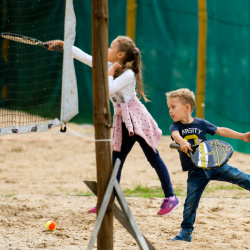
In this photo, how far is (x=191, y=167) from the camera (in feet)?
12.5

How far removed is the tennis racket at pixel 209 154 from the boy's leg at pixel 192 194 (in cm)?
21

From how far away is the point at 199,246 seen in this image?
374cm

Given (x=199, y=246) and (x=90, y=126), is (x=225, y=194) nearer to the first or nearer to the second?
(x=199, y=246)

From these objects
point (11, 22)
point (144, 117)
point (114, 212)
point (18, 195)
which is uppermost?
point (11, 22)

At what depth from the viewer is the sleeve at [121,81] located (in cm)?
407

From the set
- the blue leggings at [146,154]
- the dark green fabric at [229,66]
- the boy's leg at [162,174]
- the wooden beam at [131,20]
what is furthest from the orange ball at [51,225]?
the wooden beam at [131,20]

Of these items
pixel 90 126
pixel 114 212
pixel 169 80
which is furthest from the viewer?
pixel 90 126

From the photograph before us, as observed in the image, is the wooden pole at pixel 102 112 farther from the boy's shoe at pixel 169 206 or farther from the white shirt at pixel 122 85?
the boy's shoe at pixel 169 206

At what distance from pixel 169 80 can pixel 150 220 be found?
16.2 feet

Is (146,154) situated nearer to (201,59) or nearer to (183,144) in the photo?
(183,144)

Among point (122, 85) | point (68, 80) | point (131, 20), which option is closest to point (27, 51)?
point (131, 20)

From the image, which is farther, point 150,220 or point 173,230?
point 150,220

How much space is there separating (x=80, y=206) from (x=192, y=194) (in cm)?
166

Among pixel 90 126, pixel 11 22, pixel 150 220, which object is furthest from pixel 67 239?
pixel 90 126
